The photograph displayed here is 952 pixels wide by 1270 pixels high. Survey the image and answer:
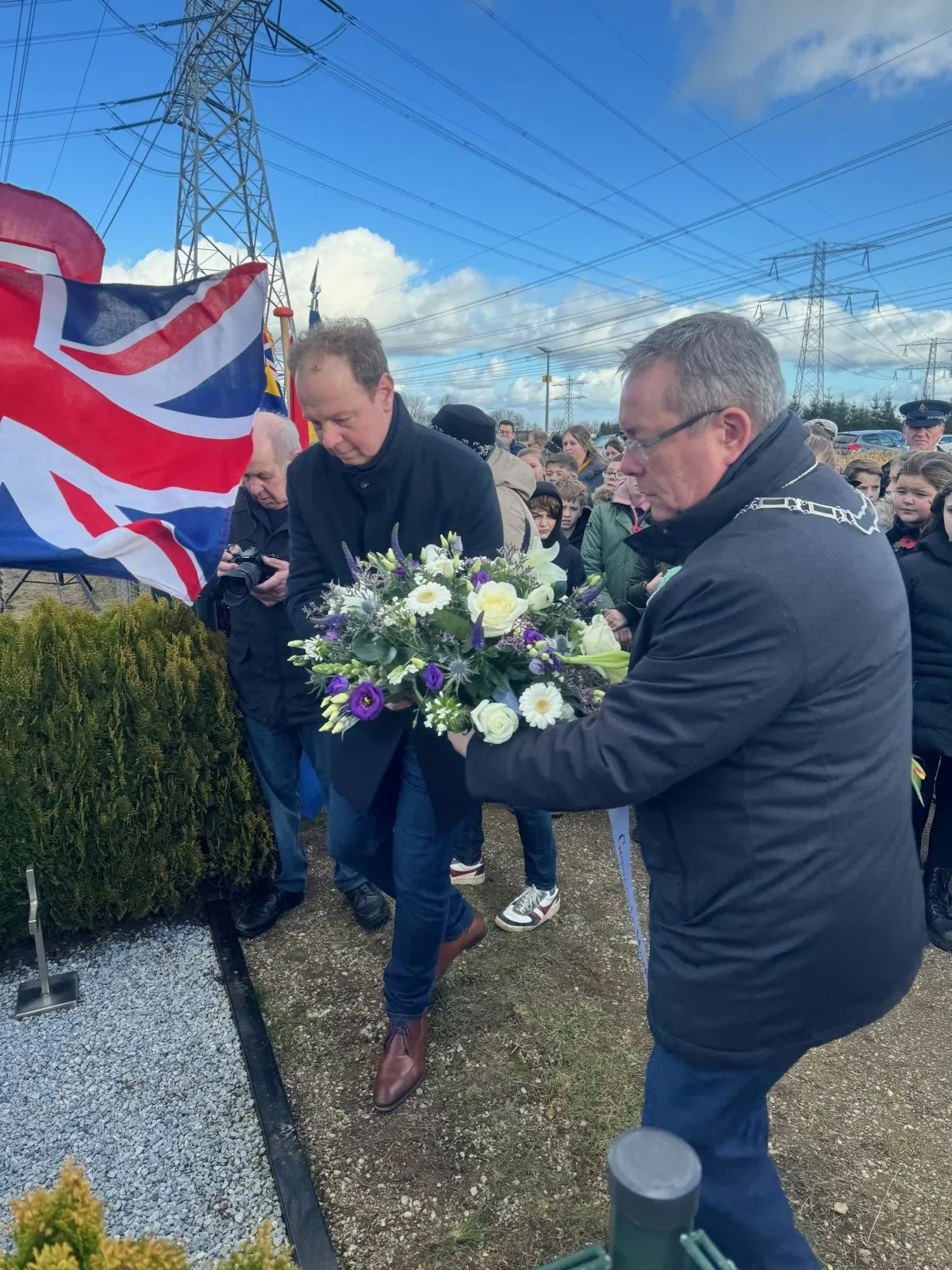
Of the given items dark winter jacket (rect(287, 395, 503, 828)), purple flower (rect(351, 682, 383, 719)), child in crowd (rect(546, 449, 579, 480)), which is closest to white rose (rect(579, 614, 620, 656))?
purple flower (rect(351, 682, 383, 719))

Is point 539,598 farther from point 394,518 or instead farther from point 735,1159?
point 735,1159

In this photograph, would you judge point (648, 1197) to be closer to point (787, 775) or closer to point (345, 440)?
point (787, 775)

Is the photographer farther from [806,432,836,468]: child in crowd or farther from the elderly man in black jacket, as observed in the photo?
[806,432,836,468]: child in crowd

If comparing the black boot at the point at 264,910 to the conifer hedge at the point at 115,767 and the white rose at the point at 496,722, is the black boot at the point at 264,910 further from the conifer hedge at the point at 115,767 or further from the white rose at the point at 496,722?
the white rose at the point at 496,722

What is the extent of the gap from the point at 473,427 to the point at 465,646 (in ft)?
7.73

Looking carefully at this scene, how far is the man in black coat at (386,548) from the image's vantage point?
2.44 m

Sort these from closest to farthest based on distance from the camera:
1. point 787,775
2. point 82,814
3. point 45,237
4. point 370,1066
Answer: point 787,775, point 370,1066, point 82,814, point 45,237

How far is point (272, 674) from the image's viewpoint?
338 centimetres

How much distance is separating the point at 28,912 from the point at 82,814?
447 mm

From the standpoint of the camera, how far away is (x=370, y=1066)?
9.10 ft

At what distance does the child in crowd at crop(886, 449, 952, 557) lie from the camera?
423cm

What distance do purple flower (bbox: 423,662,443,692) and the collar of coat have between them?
25.2 inches

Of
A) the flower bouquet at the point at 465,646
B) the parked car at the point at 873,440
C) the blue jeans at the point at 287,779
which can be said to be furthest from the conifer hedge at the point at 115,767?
the parked car at the point at 873,440

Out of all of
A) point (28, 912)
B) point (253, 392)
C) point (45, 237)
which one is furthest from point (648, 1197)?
point (45, 237)
